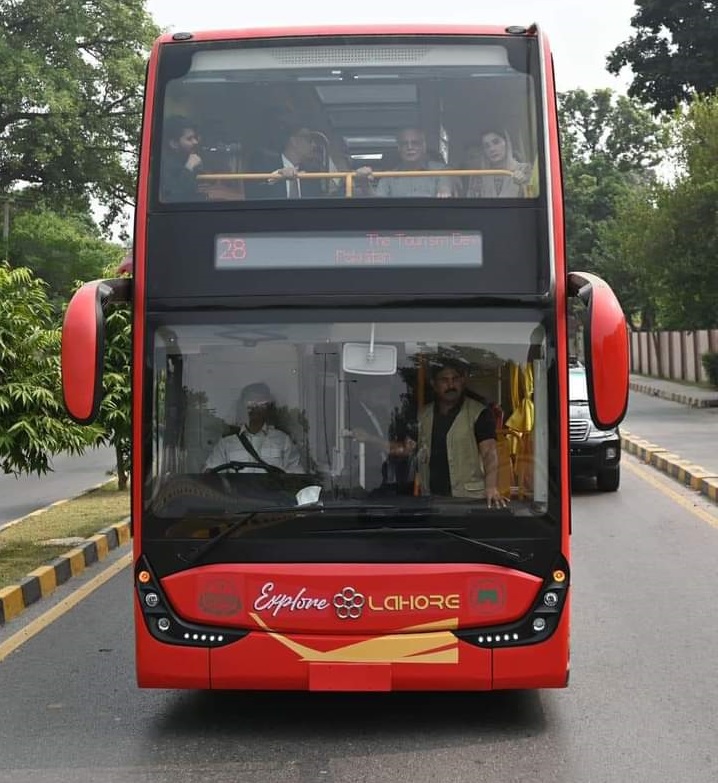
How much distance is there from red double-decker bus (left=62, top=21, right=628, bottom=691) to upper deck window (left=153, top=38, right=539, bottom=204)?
0.03 metres

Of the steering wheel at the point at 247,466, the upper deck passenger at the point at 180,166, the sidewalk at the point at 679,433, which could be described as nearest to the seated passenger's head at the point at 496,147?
the upper deck passenger at the point at 180,166

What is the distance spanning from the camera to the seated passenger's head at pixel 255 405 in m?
6.41

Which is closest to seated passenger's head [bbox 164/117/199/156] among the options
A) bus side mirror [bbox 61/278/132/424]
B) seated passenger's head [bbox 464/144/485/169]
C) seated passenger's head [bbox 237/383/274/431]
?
bus side mirror [bbox 61/278/132/424]

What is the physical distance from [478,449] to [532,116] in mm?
1577

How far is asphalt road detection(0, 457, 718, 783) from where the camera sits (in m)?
5.89

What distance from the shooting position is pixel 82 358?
6062 mm

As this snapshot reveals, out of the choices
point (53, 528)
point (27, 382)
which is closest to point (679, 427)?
point (53, 528)

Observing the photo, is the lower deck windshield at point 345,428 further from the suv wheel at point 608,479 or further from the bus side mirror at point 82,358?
the suv wheel at point 608,479

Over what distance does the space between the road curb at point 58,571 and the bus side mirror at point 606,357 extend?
495 centimetres

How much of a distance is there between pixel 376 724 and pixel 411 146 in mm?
2676

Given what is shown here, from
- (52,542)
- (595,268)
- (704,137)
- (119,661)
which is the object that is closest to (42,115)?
(704,137)

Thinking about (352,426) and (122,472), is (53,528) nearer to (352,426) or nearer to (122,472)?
(122,472)

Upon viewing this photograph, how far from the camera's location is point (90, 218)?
72.4 meters

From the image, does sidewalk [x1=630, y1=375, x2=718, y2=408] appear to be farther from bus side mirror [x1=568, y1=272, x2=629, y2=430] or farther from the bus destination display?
bus side mirror [x1=568, y1=272, x2=629, y2=430]
